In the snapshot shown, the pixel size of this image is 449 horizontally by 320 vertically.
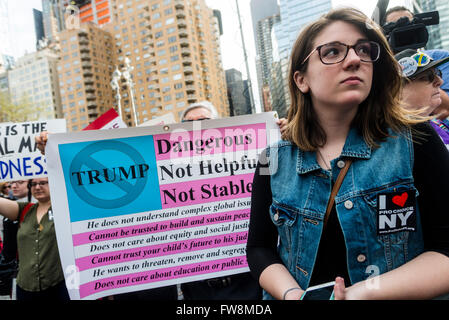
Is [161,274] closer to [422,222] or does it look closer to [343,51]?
[422,222]

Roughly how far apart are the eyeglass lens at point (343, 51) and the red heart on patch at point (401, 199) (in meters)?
0.50

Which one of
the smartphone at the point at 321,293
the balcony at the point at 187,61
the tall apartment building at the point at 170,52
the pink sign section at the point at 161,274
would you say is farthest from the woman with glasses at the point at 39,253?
the balcony at the point at 187,61

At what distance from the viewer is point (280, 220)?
1.15m

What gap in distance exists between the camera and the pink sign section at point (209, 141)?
2102mm

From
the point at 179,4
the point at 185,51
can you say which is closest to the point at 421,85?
the point at 185,51

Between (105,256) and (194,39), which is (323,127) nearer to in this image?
(105,256)

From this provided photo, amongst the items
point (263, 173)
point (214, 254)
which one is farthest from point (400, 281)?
point (214, 254)

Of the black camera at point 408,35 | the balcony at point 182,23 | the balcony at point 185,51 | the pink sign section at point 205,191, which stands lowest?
the pink sign section at point 205,191

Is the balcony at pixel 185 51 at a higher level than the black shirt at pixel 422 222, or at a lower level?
higher

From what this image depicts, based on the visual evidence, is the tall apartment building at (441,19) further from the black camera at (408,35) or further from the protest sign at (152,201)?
the protest sign at (152,201)

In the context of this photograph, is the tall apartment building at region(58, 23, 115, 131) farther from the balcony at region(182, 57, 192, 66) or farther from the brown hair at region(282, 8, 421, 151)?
the brown hair at region(282, 8, 421, 151)

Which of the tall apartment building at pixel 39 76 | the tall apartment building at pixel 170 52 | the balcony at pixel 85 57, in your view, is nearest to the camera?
the tall apartment building at pixel 170 52

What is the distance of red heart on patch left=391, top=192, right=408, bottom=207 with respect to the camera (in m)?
0.96

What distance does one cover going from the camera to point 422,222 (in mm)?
985
